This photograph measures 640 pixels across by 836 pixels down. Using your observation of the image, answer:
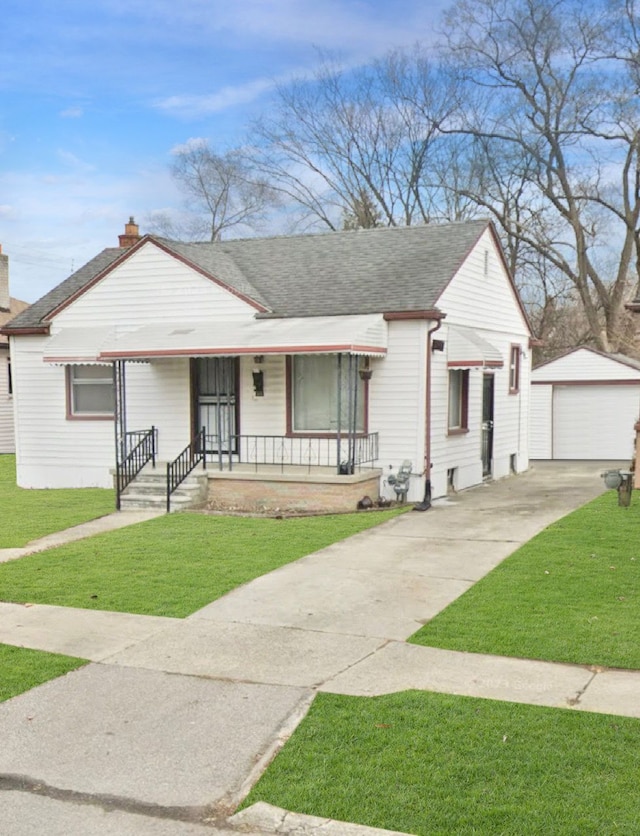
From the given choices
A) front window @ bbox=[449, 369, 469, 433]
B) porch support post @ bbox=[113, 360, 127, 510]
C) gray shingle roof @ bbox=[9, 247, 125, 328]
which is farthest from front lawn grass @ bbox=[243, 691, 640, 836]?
gray shingle roof @ bbox=[9, 247, 125, 328]

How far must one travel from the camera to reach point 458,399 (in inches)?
647

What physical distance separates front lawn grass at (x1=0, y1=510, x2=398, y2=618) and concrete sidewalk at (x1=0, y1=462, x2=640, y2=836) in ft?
1.16

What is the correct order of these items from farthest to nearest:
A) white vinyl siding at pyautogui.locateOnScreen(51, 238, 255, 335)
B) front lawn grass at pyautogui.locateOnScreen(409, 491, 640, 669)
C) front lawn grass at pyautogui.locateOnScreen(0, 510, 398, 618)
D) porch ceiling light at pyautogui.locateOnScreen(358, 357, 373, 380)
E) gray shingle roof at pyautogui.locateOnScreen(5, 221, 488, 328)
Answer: white vinyl siding at pyautogui.locateOnScreen(51, 238, 255, 335)
gray shingle roof at pyautogui.locateOnScreen(5, 221, 488, 328)
porch ceiling light at pyautogui.locateOnScreen(358, 357, 373, 380)
front lawn grass at pyautogui.locateOnScreen(0, 510, 398, 618)
front lawn grass at pyautogui.locateOnScreen(409, 491, 640, 669)

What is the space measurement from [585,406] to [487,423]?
20.5ft

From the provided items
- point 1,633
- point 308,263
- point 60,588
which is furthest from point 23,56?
point 1,633

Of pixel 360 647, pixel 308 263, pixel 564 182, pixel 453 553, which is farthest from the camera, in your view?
pixel 564 182

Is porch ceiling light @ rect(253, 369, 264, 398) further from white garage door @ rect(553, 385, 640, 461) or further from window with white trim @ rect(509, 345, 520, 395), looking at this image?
white garage door @ rect(553, 385, 640, 461)

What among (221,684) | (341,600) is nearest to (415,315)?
(341,600)

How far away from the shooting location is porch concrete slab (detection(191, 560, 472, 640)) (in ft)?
25.2

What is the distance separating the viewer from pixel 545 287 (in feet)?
116

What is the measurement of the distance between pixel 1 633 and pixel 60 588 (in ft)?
4.85

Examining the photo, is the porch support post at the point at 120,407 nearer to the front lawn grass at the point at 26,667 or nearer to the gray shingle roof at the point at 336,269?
the gray shingle roof at the point at 336,269

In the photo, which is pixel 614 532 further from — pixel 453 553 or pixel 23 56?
pixel 23 56

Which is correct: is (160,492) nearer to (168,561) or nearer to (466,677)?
(168,561)
